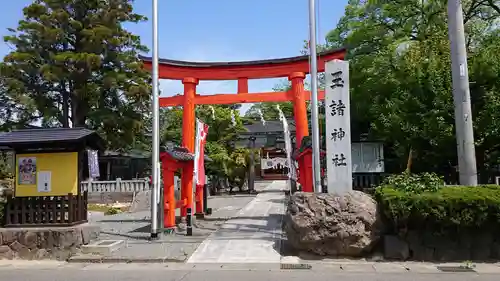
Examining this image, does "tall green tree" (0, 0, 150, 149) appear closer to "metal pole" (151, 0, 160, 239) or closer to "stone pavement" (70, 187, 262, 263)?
"stone pavement" (70, 187, 262, 263)

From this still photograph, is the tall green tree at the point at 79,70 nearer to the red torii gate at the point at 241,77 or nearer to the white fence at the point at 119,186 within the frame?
the white fence at the point at 119,186

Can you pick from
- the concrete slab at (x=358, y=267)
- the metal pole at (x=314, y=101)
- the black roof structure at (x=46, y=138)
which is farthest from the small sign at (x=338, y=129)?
the black roof structure at (x=46, y=138)

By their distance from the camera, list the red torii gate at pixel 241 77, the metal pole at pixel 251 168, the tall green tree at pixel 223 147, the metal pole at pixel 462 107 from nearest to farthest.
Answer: the metal pole at pixel 462 107, the red torii gate at pixel 241 77, the tall green tree at pixel 223 147, the metal pole at pixel 251 168

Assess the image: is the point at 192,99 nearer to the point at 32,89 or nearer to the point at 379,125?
the point at 379,125

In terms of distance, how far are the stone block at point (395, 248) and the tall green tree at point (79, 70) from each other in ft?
69.8

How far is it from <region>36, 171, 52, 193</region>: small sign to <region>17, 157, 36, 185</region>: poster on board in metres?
0.17

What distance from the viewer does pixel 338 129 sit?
37.8 feet

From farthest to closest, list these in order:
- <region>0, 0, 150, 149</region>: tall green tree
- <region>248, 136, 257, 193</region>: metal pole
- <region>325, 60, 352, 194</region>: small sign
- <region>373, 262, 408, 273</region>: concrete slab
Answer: <region>248, 136, 257, 193</region>: metal pole, <region>0, 0, 150, 149</region>: tall green tree, <region>325, 60, 352, 194</region>: small sign, <region>373, 262, 408, 273</region>: concrete slab

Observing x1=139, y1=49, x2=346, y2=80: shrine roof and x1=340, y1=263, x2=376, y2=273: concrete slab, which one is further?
x1=139, y1=49, x2=346, y2=80: shrine roof

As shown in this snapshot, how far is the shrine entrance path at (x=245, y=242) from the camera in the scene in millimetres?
10492

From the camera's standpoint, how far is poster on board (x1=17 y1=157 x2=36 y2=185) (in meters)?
11.8

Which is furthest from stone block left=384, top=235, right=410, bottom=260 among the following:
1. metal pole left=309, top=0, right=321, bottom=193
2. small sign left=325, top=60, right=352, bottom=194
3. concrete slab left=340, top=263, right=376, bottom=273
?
metal pole left=309, top=0, right=321, bottom=193

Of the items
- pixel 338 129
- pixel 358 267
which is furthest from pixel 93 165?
pixel 358 267

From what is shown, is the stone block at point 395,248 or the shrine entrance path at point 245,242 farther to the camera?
the shrine entrance path at point 245,242
